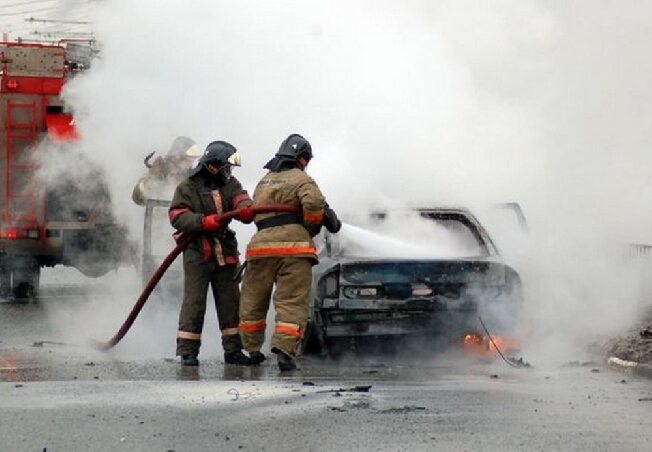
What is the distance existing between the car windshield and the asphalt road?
0.89 m

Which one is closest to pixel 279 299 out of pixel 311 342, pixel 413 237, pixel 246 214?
pixel 246 214

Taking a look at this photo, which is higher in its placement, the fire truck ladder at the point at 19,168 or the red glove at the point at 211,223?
the fire truck ladder at the point at 19,168

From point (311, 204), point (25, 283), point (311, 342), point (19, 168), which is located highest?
point (19, 168)

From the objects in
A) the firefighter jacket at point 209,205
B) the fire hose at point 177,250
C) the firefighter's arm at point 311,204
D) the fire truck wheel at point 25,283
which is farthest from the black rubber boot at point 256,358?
the fire truck wheel at point 25,283

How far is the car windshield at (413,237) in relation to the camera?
37.3 ft

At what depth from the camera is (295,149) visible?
10.6m

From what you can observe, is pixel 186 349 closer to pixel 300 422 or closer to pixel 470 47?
pixel 300 422

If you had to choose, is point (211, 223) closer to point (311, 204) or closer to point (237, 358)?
point (311, 204)

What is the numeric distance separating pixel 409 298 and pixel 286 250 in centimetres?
97

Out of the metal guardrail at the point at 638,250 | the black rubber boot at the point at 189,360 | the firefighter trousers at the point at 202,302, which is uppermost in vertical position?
the metal guardrail at the point at 638,250

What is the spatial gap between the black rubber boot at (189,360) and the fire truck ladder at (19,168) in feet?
30.3

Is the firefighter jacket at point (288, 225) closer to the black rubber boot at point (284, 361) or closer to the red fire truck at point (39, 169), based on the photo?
the black rubber boot at point (284, 361)

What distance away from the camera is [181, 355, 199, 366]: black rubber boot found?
10.9m

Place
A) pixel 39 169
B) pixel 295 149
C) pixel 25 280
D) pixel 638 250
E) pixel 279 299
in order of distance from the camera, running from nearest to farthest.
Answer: pixel 279 299, pixel 295 149, pixel 638 250, pixel 39 169, pixel 25 280
